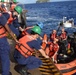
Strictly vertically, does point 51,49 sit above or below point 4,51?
below

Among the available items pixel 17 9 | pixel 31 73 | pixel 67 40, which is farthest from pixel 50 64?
pixel 67 40

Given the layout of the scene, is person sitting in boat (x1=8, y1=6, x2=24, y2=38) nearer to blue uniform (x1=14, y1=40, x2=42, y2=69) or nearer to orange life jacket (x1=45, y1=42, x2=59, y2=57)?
orange life jacket (x1=45, y1=42, x2=59, y2=57)

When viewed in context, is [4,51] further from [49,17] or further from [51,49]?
[49,17]

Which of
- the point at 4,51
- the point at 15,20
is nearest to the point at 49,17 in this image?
the point at 15,20

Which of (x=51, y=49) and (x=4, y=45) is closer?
(x=4, y=45)

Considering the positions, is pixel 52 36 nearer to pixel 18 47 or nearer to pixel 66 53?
pixel 66 53

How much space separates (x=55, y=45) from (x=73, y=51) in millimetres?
749

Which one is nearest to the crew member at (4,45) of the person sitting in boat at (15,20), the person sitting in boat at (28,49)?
the person sitting in boat at (28,49)

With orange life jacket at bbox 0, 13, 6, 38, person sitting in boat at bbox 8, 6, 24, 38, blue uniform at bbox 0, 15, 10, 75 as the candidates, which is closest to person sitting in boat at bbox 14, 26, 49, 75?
blue uniform at bbox 0, 15, 10, 75

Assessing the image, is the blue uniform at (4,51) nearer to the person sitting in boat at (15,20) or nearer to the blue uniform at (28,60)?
the blue uniform at (28,60)

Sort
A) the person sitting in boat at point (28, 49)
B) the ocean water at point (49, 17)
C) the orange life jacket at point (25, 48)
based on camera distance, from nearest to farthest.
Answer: the person sitting in boat at point (28, 49) < the orange life jacket at point (25, 48) < the ocean water at point (49, 17)

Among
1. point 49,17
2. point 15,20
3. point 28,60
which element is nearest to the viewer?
point 28,60

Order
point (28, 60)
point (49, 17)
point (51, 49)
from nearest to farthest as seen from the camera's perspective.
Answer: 1. point (28, 60)
2. point (51, 49)
3. point (49, 17)

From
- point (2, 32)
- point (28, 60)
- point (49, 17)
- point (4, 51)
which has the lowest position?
point (49, 17)
